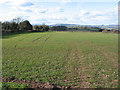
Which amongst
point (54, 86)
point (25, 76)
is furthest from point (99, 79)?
point (25, 76)

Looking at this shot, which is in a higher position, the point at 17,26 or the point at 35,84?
the point at 17,26

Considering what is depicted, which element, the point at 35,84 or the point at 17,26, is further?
the point at 17,26

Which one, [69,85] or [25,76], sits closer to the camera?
[69,85]

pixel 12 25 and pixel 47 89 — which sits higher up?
pixel 12 25

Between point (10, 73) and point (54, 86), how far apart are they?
13.9 ft

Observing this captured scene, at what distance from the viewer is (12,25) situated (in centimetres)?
7606

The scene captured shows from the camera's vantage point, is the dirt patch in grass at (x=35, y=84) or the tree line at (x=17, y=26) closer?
the dirt patch in grass at (x=35, y=84)

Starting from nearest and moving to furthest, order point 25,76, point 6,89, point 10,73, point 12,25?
point 6,89
point 25,76
point 10,73
point 12,25

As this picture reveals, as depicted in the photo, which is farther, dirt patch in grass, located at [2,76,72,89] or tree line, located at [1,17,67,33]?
tree line, located at [1,17,67,33]

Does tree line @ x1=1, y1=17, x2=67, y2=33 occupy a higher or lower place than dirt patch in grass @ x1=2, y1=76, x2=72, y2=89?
higher

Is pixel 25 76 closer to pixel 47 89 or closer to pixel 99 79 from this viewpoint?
pixel 47 89

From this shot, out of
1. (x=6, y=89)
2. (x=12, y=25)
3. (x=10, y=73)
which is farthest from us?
(x=12, y=25)

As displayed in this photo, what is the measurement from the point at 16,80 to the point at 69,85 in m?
3.58

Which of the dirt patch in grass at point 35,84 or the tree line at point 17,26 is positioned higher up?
the tree line at point 17,26
